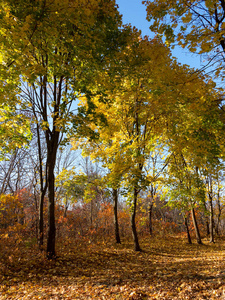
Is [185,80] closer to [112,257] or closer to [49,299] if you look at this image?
[49,299]

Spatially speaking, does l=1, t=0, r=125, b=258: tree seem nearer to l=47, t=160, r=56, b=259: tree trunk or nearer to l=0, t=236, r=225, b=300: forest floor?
l=47, t=160, r=56, b=259: tree trunk

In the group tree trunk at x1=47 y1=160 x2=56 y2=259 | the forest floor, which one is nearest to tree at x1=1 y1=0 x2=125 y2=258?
tree trunk at x1=47 y1=160 x2=56 y2=259

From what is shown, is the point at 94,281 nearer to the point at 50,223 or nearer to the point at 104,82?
the point at 50,223

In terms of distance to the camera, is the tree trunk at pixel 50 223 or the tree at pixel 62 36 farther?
the tree trunk at pixel 50 223

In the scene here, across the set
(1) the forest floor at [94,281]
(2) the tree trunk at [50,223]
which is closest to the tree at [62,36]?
(2) the tree trunk at [50,223]

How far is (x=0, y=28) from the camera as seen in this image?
3.94 m

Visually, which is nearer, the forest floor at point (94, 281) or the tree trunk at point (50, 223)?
the forest floor at point (94, 281)

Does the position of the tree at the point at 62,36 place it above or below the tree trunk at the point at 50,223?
above

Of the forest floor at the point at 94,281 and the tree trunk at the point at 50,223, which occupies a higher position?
the tree trunk at the point at 50,223

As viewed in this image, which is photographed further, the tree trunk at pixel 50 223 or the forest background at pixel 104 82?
the tree trunk at pixel 50 223

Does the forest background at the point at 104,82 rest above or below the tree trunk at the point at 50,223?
above

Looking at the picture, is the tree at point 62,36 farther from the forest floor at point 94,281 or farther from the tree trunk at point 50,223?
the forest floor at point 94,281

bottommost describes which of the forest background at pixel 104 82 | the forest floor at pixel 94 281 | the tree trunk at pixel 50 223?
the forest floor at pixel 94 281

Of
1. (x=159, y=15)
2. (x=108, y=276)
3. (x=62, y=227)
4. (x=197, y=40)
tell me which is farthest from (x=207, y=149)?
(x=62, y=227)
